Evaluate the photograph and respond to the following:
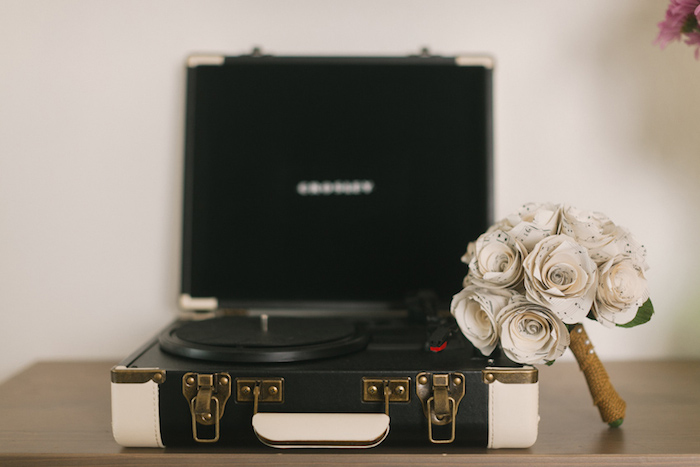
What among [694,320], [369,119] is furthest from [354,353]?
[694,320]

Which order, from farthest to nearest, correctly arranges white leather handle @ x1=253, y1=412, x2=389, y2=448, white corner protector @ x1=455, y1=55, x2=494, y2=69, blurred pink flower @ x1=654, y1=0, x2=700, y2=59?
white corner protector @ x1=455, y1=55, x2=494, y2=69 → blurred pink flower @ x1=654, y1=0, x2=700, y2=59 → white leather handle @ x1=253, y1=412, x2=389, y2=448

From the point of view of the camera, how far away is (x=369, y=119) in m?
1.18

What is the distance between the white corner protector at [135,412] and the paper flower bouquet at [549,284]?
0.51m

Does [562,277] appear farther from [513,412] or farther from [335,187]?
[335,187]

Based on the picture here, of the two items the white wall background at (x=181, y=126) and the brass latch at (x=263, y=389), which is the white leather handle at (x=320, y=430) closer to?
the brass latch at (x=263, y=389)

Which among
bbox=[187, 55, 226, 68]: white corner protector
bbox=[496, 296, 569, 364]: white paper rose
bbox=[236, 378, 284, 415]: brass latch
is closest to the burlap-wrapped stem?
bbox=[496, 296, 569, 364]: white paper rose

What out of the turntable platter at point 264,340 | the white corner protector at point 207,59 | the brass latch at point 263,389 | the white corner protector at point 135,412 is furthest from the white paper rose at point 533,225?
the white corner protector at point 207,59

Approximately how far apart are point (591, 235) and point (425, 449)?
43cm

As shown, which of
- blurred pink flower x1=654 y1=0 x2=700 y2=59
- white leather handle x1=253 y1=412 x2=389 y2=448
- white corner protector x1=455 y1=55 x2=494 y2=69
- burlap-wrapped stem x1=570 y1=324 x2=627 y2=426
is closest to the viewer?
white leather handle x1=253 y1=412 x2=389 y2=448

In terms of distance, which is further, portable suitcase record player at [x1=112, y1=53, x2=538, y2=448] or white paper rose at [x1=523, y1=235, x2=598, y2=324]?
portable suitcase record player at [x1=112, y1=53, x2=538, y2=448]

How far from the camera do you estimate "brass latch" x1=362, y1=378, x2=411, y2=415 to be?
755 millimetres

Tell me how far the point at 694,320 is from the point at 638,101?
572 millimetres

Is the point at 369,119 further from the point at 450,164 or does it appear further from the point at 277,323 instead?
the point at 277,323

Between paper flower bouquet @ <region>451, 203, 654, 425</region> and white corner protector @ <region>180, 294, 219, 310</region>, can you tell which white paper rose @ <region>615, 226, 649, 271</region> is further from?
white corner protector @ <region>180, 294, 219, 310</region>
